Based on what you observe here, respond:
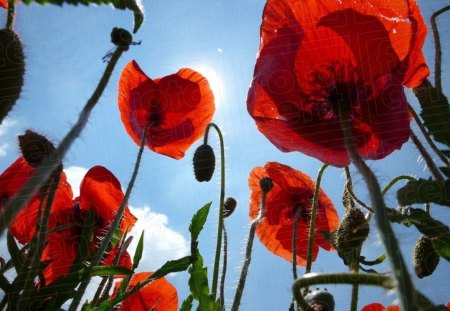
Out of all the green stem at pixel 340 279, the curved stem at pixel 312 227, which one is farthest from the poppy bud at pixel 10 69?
the curved stem at pixel 312 227

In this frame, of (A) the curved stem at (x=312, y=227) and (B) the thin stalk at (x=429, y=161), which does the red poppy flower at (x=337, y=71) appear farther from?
(A) the curved stem at (x=312, y=227)

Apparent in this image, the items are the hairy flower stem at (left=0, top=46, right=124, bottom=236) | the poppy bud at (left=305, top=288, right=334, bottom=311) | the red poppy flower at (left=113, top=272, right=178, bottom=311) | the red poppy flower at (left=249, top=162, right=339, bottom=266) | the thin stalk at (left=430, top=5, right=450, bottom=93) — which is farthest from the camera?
the red poppy flower at (left=249, top=162, right=339, bottom=266)

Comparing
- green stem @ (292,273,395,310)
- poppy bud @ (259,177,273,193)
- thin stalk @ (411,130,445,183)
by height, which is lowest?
green stem @ (292,273,395,310)

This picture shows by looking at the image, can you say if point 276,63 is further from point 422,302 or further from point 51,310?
point 51,310

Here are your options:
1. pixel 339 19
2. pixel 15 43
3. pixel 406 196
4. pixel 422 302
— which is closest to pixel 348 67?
pixel 339 19

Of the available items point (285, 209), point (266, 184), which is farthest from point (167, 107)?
point (285, 209)

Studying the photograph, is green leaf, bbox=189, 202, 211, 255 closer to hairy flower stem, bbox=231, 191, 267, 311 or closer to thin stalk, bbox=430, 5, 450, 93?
hairy flower stem, bbox=231, 191, 267, 311

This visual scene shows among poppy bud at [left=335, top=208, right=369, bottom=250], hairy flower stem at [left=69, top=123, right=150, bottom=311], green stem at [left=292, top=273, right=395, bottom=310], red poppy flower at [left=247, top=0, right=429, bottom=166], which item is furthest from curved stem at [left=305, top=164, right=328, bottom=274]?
green stem at [left=292, top=273, right=395, bottom=310]

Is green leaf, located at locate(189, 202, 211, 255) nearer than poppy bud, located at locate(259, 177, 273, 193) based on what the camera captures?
Yes
